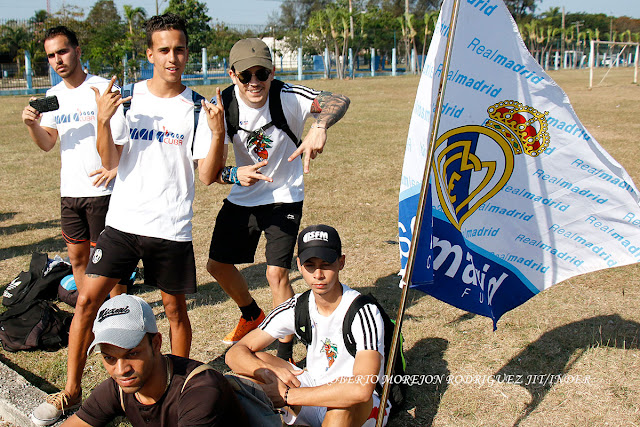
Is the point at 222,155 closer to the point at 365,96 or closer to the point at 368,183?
the point at 368,183

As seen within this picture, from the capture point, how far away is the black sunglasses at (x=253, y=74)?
3857 mm

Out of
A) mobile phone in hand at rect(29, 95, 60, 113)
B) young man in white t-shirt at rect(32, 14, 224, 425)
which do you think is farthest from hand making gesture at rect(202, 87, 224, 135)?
mobile phone in hand at rect(29, 95, 60, 113)

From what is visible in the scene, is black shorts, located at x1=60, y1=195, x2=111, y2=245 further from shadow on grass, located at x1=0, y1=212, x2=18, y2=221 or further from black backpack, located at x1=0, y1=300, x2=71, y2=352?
shadow on grass, located at x1=0, y1=212, x2=18, y2=221

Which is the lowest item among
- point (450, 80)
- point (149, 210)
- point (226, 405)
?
point (226, 405)

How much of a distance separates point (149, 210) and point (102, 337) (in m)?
1.31

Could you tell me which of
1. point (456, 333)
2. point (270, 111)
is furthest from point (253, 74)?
point (456, 333)

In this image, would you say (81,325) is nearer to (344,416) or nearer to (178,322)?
(178,322)

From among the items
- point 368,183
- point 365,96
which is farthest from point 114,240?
point 365,96

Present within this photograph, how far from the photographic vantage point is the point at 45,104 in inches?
167

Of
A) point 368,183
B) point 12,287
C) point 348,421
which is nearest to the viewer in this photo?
point 348,421

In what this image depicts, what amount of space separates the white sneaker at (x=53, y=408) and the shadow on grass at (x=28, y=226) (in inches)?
181

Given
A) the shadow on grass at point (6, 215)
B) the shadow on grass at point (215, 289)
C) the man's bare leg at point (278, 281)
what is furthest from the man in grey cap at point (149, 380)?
the shadow on grass at point (6, 215)

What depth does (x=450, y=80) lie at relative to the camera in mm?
3156

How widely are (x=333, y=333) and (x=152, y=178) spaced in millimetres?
1383
